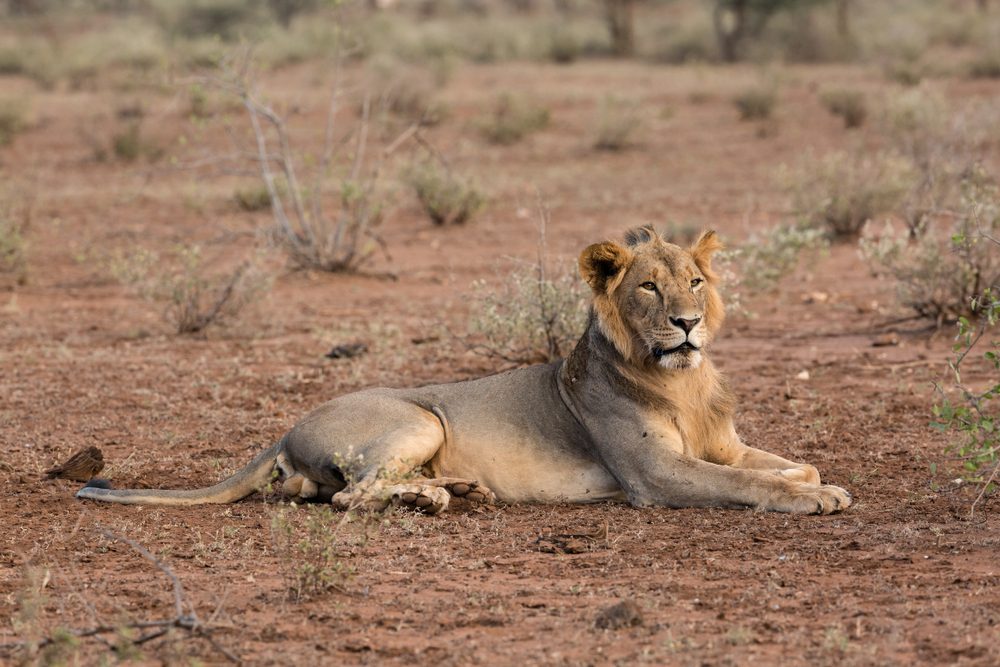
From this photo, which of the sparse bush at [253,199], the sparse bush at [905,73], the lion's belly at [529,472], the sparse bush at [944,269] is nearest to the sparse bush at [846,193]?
the sparse bush at [944,269]

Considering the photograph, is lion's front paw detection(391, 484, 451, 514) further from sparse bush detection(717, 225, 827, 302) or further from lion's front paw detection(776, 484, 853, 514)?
sparse bush detection(717, 225, 827, 302)

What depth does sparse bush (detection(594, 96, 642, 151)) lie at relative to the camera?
22.8 meters

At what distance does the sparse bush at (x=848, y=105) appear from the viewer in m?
24.1

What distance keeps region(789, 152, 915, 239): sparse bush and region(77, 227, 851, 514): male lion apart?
28.1 ft

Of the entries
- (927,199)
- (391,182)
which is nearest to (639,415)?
(927,199)

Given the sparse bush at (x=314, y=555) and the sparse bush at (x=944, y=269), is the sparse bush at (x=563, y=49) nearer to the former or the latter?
the sparse bush at (x=944, y=269)

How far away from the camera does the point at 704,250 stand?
650 centimetres

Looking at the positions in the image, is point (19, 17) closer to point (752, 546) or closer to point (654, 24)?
point (654, 24)

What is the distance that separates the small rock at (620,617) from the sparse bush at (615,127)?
61.0ft

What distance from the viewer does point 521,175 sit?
68.8ft

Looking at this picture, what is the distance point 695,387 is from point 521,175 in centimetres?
1480

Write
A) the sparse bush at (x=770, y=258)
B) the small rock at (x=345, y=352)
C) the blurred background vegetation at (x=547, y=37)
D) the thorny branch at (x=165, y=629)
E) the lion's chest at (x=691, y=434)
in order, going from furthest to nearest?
the blurred background vegetation at (x=547, y=37), the sparse bush at (x=770, y=258), the small rock at (x=345, y=352), the lion's chest at (x=691, y=434), the thorny branch at (x=165, y=629)

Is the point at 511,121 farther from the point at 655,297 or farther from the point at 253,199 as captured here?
the point at 655,297

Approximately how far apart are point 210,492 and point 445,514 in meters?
1.11
